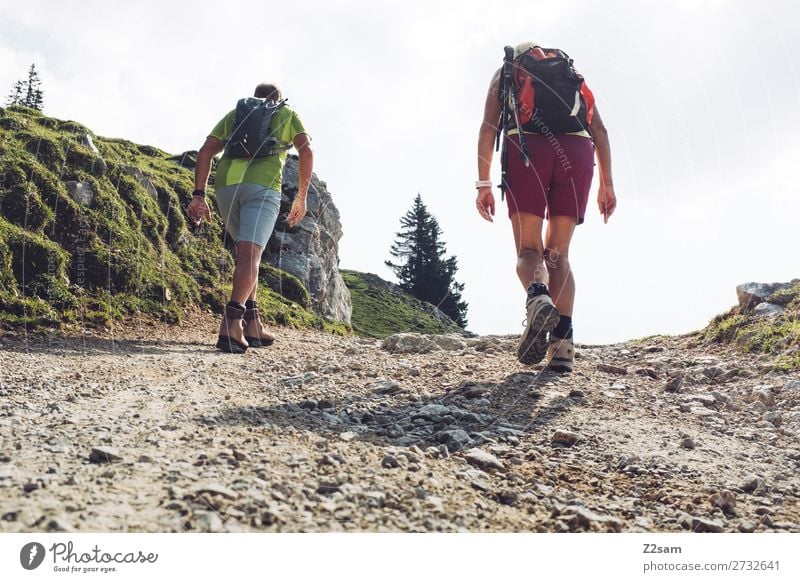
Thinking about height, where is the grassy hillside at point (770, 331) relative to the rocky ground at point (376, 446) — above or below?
above

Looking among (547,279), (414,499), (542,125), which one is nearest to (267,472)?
(414,499)

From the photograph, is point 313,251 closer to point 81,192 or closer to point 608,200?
point 81,192

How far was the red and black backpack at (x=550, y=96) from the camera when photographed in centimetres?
516

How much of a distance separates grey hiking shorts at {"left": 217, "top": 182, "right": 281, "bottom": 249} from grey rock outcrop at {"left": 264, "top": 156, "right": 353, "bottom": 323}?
6582mm

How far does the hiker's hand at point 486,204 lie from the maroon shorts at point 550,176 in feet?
0.56

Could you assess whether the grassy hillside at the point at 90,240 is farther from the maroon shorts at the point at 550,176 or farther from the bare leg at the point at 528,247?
the maroon shorts at the point at 550,176

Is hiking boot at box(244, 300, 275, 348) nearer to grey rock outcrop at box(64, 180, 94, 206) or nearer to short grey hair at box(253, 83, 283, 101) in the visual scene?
short grey hair at box(253, 83, 283, 101)

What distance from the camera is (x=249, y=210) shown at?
677cm

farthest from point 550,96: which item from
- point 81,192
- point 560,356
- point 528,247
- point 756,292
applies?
point 81,192

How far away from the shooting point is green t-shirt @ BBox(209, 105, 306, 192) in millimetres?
6848

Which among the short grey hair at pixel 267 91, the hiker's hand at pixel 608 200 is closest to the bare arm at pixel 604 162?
the hiker's hand at pixel 608 200

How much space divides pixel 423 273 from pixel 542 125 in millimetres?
4905

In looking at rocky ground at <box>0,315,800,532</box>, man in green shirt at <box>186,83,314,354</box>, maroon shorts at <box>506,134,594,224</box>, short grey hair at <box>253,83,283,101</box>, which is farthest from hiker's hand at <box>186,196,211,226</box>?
maroon shorts at <box>506,134,594,224</box>

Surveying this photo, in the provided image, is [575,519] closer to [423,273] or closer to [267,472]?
[267,472]
